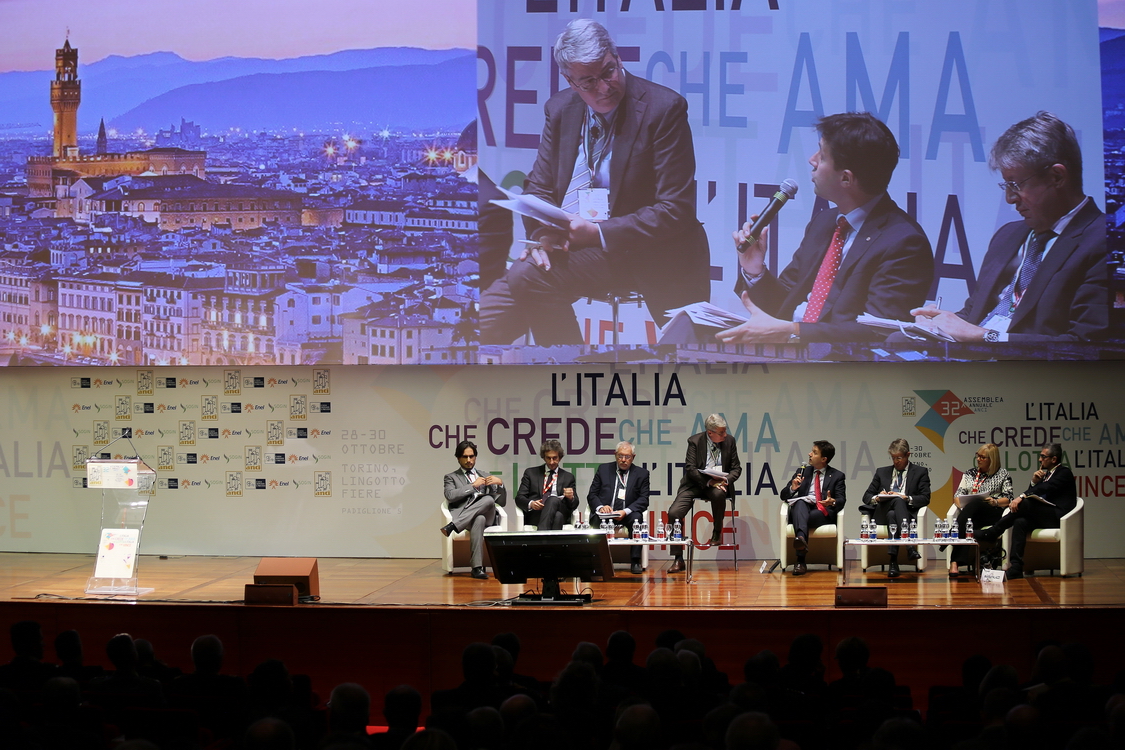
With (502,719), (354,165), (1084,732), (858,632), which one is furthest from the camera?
(354,165)

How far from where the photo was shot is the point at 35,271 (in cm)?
1011

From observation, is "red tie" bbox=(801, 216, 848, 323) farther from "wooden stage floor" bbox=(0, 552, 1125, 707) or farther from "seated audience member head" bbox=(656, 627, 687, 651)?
"seated audience member head" bbox=(656, 627, 687, 651)

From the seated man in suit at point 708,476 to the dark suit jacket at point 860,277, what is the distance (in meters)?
1.05

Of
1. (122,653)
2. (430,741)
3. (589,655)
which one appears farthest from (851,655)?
(122,653)

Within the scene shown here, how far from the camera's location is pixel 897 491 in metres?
8.96

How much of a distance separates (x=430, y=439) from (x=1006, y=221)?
5.11 meters

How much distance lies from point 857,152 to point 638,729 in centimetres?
689

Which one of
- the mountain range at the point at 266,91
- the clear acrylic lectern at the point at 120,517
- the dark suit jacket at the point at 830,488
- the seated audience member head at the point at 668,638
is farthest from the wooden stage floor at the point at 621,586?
the mountain range at the point at 266,91

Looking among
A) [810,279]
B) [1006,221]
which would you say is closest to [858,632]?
[810,279]

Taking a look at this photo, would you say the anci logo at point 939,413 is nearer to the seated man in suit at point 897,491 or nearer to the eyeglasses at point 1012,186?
the seated man in suit at point 897,491

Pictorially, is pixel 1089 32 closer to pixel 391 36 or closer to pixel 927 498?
pixel 927 498

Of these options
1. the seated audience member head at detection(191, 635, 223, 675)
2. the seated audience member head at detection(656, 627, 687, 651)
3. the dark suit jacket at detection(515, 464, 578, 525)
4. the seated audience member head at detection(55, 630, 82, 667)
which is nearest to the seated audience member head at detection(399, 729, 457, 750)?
the seated audience member head at detection(191, 635, 223, 675)

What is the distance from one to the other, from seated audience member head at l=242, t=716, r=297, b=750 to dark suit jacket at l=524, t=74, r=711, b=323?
21.1 feet

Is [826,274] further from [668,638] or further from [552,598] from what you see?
[668,638]
